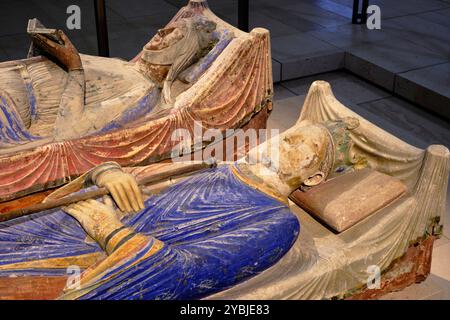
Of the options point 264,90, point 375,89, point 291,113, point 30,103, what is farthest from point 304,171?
point 375,89

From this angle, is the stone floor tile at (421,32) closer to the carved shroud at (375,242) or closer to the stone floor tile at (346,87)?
the stone floor tile at (346,87)

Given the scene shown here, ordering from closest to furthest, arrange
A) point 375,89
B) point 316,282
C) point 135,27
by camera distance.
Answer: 1. point 316,282
2. point 375,89
3. point 135,27

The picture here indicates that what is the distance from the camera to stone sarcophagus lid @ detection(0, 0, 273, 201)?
3.55 meters

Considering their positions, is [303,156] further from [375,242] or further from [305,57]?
[305,57]

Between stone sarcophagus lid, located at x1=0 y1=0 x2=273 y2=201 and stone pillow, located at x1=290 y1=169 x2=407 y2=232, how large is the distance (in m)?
1.12

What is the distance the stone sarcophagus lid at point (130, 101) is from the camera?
355cm

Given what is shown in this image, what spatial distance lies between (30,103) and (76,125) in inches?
13.5

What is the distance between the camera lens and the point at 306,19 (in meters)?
6.88

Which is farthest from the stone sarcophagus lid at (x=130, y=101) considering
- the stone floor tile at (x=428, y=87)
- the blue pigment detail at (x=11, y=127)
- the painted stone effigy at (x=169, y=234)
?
the stone floor tile at (x=428, y=87)

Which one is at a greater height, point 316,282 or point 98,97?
point 98,97

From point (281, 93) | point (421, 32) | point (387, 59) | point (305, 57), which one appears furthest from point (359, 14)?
point (281, 93)

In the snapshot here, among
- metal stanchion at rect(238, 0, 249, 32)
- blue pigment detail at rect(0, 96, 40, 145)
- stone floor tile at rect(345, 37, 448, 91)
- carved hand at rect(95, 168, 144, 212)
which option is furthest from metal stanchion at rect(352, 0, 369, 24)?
carved hand at rect(95, 168, 144, 212)
